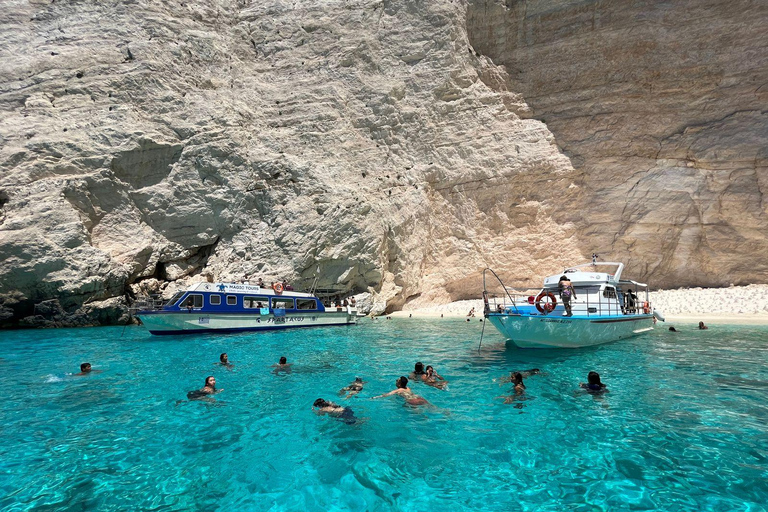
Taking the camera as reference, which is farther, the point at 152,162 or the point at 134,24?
the point at 134,24

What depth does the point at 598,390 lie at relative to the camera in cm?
935

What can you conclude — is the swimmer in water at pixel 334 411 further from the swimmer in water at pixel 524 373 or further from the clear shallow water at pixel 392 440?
the swimmer in water at pixel 524 373

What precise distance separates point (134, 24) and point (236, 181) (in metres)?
17.6

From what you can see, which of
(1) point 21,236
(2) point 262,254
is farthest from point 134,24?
(2) point 262,254

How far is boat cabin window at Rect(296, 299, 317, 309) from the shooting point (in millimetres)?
27119

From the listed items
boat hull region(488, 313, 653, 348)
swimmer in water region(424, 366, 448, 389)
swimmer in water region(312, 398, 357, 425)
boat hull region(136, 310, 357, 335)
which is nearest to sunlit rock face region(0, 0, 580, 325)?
boat hull region(136, 310, 357, 335)

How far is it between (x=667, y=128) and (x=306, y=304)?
102 ft

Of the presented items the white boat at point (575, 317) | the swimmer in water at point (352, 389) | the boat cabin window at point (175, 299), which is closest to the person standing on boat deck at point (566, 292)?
the white boat at point (575, 317)

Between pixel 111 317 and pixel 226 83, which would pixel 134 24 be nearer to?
pixel 226 83

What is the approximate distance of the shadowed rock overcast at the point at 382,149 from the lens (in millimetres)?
31281

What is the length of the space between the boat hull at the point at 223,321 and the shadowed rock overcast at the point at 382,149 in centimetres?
493

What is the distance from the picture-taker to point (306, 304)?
27609mm

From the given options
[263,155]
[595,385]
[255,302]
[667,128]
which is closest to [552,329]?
[595,385]

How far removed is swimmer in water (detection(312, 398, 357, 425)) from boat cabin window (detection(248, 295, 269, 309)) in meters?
17.4
